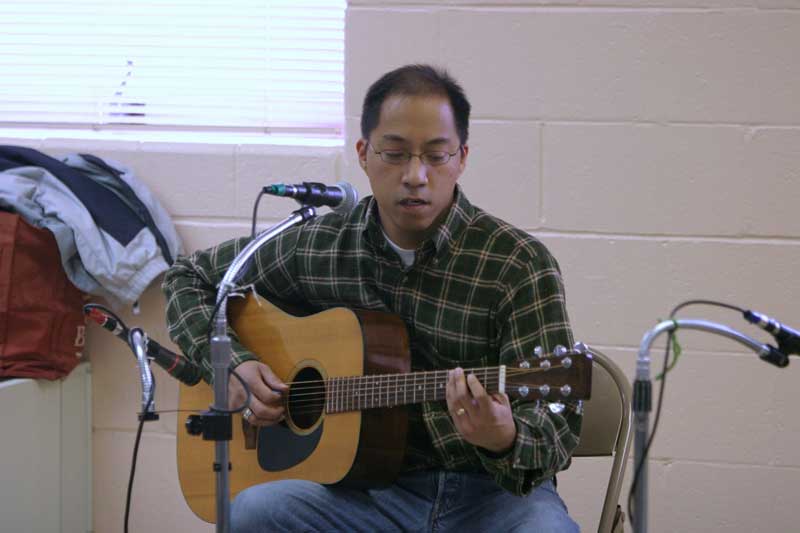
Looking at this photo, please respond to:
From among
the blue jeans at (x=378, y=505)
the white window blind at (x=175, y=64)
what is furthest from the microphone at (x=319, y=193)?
the white window blind at (x=175, y=64)

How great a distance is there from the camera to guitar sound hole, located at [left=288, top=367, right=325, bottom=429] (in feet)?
6.34

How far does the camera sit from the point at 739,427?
255cm

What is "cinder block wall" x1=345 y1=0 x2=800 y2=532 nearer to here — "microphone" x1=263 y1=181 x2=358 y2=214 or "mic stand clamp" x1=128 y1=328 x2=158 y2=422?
"microphone" x1=263 y1=181 x2=358 y2=214

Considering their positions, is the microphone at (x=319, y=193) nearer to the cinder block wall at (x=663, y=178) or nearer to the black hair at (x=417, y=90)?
the black hair at (x=417, y=90)

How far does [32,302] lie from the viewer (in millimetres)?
2637

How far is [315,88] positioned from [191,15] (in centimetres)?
41

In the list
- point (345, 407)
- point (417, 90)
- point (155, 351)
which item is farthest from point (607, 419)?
point (155, 351)

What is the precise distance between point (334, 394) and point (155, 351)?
350 millimetres

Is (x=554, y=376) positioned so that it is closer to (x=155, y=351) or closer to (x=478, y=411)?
(x=478, y=411)

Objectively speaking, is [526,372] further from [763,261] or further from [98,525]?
[98,525]

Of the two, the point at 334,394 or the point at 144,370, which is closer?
the point at 144,370

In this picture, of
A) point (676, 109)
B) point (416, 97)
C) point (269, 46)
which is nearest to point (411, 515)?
point (416, 97)

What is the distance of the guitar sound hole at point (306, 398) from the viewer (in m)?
1.93

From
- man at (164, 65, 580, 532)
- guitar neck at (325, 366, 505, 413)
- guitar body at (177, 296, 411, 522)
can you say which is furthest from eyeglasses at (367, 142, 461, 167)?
guitar neck at (325, 366, 505, 413)
